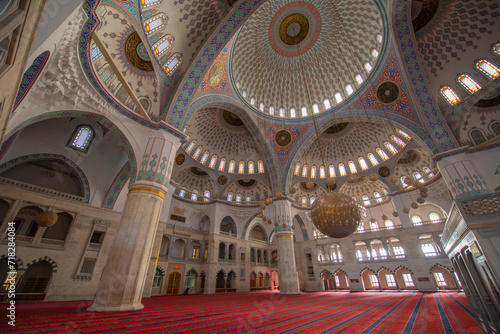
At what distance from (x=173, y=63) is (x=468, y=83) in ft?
39.5

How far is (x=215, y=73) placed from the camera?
9438mm

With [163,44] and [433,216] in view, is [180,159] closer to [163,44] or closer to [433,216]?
[163,44]

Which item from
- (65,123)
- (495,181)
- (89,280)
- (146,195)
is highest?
(65,123)

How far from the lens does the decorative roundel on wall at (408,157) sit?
13.0 metres

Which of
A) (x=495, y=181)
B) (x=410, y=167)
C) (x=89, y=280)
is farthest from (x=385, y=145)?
(x=89, y=280)

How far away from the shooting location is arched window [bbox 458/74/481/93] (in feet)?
27.0

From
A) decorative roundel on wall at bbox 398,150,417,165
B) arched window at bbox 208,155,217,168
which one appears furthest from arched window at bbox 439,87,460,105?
arched window at bbox 208,155,217,168

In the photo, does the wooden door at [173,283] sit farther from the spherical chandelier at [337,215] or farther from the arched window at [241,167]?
the spherical chandelier at [337,215]

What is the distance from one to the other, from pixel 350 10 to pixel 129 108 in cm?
1084

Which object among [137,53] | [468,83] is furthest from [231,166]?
[468,83]

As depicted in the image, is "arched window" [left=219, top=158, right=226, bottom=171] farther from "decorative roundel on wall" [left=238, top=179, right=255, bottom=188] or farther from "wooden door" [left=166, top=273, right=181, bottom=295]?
"wooden door" [left=166, top=273, right=181, bottom=295]

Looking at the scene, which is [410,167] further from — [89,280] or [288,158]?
[89,280]

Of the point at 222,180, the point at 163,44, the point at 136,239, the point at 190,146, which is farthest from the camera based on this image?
the point at 222,180

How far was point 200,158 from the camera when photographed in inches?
560
